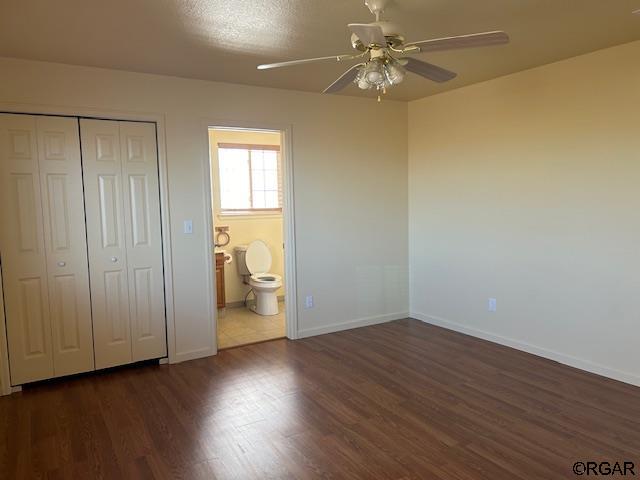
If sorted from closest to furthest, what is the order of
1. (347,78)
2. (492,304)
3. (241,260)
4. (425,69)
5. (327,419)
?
(425,69)
(347,78)
(327,419)
(492,304)
(241,260)

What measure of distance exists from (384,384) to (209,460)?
4.78 feet

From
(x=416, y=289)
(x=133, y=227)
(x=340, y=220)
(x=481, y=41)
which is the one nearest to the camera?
(x=481, y=41)

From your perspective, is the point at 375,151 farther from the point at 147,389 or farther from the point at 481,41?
the point at 147,389

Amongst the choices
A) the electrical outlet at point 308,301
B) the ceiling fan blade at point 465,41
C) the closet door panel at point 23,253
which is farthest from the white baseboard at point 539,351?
the closet door panel at point 23,253

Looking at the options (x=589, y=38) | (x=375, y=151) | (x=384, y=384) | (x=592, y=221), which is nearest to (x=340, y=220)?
(x=375, y=151)

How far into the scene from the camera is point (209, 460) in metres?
2.42

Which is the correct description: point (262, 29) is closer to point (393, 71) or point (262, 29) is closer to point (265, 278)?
point (393, 71)

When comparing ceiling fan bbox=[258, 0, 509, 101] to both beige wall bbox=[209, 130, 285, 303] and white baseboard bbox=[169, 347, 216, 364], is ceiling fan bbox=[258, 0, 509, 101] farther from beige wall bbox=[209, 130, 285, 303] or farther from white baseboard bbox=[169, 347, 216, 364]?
beige wall bbox=[209, 130, 285, 303]

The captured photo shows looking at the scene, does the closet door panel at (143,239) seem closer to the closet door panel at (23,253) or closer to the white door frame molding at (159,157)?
the white door frame molding at (159,157)

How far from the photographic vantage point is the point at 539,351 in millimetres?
3869

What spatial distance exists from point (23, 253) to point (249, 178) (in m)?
3.11

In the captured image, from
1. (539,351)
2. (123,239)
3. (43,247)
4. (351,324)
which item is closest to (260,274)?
(351,324)

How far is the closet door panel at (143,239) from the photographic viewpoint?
3.63 meters

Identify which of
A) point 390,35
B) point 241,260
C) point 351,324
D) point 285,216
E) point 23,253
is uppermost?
point 390,35
